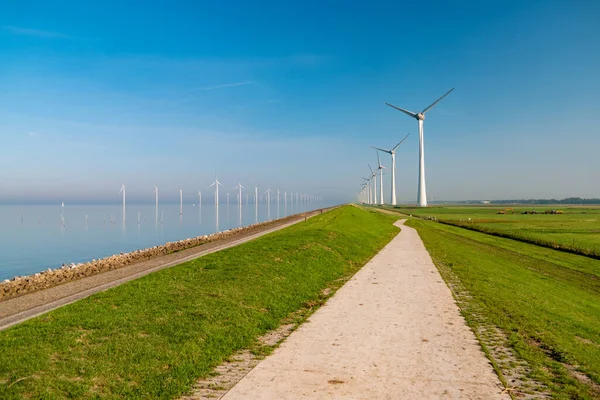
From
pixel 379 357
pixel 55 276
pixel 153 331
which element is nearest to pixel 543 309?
pixel 379 357

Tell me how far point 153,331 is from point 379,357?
5.61 m

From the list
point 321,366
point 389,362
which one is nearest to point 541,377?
point 389,362

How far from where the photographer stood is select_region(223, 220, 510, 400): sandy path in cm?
761

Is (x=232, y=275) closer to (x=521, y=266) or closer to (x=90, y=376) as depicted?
(x=90, y=376)

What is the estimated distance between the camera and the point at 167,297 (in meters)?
14.0

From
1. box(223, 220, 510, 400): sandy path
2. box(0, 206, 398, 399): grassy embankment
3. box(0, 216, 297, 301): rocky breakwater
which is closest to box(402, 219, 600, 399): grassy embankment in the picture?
box(223, 220, 510, 400): sandy path

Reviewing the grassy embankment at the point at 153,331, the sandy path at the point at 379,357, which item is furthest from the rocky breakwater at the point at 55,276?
the sandy path at the point at 379,357

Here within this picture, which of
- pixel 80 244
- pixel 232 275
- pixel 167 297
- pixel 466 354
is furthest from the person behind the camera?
pixel 80 244

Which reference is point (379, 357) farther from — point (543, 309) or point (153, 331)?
point (543, 309)

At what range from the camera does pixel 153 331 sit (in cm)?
1074

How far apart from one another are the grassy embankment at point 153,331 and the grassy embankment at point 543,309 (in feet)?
20.0

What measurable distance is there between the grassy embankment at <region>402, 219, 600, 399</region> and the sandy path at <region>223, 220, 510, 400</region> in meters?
1.07

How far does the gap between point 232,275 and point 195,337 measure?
23.4ft

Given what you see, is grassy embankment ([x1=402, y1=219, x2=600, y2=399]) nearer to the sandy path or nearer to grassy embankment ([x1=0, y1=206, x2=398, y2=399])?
the sandy path
